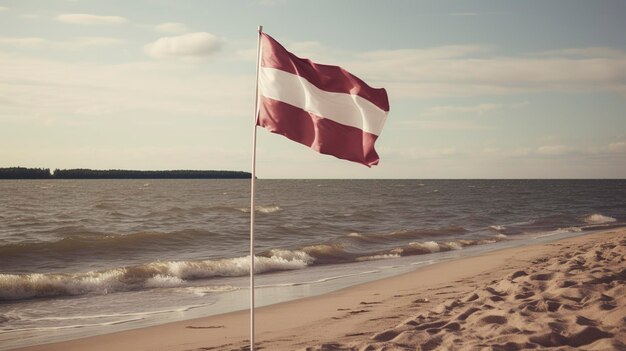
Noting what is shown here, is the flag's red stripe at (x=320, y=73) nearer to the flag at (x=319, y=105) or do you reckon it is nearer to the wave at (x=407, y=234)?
the flag at (x=319, y=105)

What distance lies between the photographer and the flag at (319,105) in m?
6.03

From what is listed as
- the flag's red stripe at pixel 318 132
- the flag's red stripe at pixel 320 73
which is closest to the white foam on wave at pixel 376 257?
the flag's red stripe at pixel 318 132

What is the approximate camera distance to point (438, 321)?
23.9 ft

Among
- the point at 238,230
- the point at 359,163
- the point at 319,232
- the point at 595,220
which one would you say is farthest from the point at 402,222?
the point at 359,163

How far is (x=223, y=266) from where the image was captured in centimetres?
1591

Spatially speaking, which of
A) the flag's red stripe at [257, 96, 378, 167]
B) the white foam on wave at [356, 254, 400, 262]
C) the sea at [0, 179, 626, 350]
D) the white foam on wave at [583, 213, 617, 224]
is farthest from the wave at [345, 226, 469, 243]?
the flag's red stripe at [257, 96, 378, 167]

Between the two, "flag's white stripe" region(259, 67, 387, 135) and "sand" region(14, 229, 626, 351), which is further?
"sand" region(14, 229, 626, 351)

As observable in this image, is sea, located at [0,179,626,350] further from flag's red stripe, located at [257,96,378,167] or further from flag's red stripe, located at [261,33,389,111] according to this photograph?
flag's red stripe, located at [261,33,389,111]

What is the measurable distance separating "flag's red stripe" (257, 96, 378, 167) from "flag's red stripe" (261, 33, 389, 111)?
39cm

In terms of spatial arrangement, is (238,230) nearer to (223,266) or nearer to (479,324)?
(223,266)

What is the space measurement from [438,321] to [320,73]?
3695 mm

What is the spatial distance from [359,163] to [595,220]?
37207mm

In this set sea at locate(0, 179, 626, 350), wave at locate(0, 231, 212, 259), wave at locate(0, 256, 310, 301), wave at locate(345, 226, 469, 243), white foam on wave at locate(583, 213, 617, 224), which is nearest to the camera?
sea at locate(0, 179, 626, 350)

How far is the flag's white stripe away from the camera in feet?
19.8
